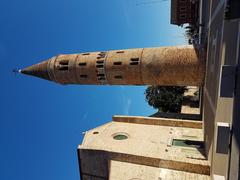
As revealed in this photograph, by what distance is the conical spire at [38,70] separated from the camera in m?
18.1

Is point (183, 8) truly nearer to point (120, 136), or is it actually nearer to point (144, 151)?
point (120, 136)

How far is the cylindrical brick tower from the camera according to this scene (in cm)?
1369

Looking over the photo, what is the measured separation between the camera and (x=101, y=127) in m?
17.6

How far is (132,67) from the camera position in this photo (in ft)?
48.3

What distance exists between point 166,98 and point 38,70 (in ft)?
60.9

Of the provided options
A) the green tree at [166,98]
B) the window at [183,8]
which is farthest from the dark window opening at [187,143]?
the window at [183,8]

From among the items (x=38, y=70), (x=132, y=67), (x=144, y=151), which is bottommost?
(x=144, y=151)

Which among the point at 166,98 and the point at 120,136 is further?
the point at 166,98

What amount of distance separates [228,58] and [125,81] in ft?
28.1

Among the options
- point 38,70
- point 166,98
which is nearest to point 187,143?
point 38,70

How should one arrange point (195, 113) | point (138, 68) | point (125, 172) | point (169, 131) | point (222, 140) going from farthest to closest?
point (195, 113)
point (169, 131)
point (138, 68)
point (125, 172)
point (222, 140)

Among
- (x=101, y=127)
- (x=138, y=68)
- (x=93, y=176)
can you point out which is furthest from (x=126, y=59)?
(x=93, y=176)

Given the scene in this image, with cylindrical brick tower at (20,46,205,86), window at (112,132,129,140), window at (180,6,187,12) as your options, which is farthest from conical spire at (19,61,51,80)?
window at (180,6,187,12)

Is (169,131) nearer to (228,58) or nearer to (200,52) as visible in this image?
(200,52)
